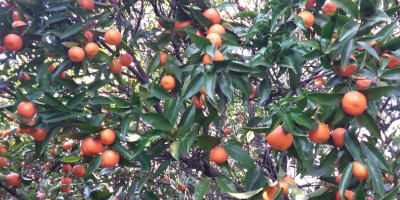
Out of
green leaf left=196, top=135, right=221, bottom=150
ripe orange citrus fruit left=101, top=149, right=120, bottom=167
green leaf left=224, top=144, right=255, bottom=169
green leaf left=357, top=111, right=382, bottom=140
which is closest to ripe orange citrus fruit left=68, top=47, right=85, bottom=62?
ripe orange citrus fruit left=101, top=149, right=120, bottom=167

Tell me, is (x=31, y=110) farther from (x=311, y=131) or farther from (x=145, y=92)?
(x=311, y=131)

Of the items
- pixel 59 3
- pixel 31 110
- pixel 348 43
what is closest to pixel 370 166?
pixel 348 43

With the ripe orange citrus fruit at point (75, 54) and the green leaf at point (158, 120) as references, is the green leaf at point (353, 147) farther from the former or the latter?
the ripe orange citrus fruit at point (75, 54)

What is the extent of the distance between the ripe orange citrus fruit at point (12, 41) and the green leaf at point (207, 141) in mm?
1200

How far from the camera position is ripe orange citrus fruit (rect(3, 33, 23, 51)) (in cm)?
178

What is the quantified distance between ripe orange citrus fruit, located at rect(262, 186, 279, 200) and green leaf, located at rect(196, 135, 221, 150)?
0.31 metres

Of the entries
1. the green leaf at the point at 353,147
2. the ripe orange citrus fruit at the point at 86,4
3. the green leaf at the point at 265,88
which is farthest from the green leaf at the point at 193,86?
the ripe orange citrus fruit at the point at 86,4

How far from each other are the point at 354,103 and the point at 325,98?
0.33 ft

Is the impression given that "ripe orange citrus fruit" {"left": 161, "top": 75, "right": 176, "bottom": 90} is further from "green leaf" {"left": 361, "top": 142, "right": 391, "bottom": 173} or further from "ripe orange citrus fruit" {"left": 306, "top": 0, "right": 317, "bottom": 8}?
"green leaf" {"left": 361, "top": 142, "right": 391, "bottom": 173}

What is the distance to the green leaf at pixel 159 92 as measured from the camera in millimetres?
1525

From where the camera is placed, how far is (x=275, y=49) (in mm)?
1408

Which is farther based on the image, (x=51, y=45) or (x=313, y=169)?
(x=51, y=45)

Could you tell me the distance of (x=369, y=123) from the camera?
127 cm

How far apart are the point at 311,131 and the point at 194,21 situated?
87 centimetres
